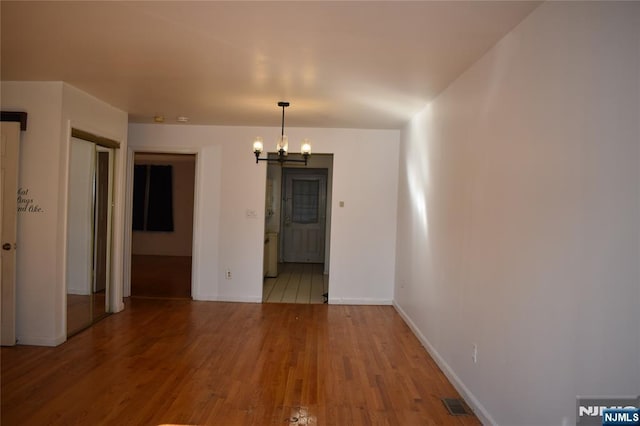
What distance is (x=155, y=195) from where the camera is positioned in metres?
10.3

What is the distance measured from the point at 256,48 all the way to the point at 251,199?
328 centimetres

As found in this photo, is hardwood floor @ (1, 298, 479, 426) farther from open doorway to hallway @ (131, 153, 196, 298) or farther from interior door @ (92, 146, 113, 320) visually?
open doorway to hallway @ (131, 153, 196, 298)

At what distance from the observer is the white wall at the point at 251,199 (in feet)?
19.6

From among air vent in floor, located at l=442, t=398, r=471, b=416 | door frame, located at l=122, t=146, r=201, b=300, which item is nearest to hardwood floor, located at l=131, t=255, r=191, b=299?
door frame, located at l=122, t=146, r=201, b=300

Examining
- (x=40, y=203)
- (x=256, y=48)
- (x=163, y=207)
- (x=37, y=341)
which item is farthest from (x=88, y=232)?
(x=163, y=207)

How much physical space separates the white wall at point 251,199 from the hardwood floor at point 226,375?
1.04 meters

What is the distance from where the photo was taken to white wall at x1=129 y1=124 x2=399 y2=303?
5.98m

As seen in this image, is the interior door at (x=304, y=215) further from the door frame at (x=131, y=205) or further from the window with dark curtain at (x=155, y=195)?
the door frame at (x=131, y=205)

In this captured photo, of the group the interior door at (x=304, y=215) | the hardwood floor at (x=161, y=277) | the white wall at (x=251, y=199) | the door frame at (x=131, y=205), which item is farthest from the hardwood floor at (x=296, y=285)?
the hardwood floor at (x=161, y=277)

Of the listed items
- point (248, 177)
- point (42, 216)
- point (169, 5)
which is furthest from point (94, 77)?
point (248, 177)

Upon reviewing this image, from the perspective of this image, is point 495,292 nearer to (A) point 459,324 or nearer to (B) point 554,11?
(A) point 459,324

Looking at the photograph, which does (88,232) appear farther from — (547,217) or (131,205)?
(547,217)

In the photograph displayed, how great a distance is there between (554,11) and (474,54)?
0.88 m

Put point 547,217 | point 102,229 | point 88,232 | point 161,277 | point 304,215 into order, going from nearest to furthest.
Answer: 1. point 547,217
2. point 88,232
3. point 102,229
4. point 161,277
5. point 304,215
